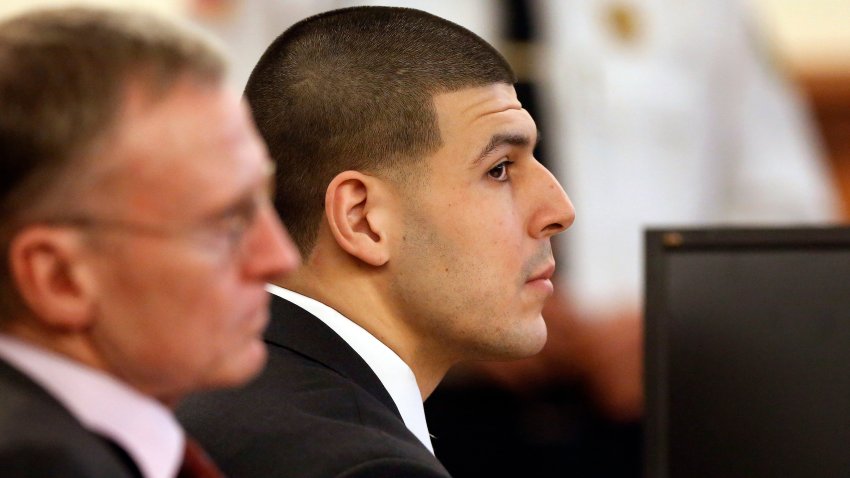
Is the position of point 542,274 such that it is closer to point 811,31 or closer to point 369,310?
point 369,310

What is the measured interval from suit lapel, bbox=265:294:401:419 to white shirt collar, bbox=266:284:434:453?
0.11 ft

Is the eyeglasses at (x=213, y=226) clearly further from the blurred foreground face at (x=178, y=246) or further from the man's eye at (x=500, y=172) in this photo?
the man's eye at (x=500, y=172)

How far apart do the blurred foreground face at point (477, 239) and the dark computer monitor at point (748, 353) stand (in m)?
0.26

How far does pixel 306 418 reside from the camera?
1.40 meters

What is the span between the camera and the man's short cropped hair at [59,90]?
946 millimetres

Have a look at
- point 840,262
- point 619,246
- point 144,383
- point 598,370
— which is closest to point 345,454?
point 144,383

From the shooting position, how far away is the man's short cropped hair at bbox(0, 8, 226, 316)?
95cm

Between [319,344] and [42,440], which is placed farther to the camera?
[319,344]

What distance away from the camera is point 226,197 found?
3.27 ft

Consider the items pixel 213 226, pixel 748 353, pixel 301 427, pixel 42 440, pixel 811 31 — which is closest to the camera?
pixel 42 440

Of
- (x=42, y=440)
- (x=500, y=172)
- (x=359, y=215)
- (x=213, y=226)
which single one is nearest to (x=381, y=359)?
(x=359, y=215)

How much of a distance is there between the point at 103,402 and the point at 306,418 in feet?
1.49

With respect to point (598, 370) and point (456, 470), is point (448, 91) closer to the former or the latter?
point (456, 470)

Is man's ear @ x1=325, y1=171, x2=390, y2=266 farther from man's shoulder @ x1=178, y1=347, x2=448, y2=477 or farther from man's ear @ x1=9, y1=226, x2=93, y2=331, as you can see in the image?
man's ear @ x1=9, y1=226, x2=93, y2=331
